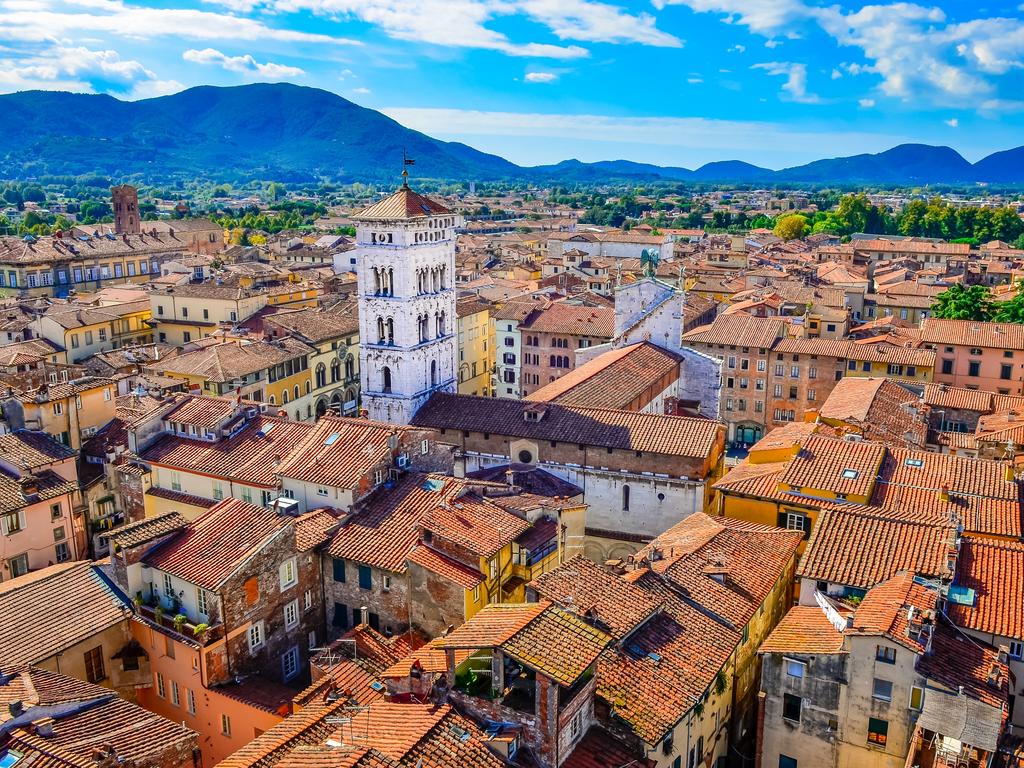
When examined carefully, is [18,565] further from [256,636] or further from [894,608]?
[894,608]

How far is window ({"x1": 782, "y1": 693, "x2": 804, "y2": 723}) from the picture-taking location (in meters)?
27.8

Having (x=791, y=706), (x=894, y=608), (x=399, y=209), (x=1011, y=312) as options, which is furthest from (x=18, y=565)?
(x=1011, y=312)

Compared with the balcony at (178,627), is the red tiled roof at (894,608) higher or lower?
higher

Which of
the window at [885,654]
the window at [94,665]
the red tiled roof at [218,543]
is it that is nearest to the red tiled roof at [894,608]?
the window at [885,654]

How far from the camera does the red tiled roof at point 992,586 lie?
27.7 meters

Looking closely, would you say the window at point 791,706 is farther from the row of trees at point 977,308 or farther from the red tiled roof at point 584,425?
the row of trees at point 977,308

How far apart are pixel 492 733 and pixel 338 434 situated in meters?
20.2

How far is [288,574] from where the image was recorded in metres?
33.1

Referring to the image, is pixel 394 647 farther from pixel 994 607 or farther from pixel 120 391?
pixel 120 391

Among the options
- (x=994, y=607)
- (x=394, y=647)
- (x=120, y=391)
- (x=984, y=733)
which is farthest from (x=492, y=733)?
(x=120, y=391)

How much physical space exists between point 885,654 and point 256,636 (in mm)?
20895

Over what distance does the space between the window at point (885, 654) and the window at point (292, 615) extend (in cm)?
2039

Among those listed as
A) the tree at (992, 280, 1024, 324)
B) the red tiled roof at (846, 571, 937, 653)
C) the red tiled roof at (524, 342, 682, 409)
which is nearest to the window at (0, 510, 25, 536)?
the red tiled roof at (524, 342, 682, 409)

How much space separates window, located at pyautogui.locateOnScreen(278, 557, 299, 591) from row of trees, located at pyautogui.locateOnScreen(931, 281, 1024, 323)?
249 ft
